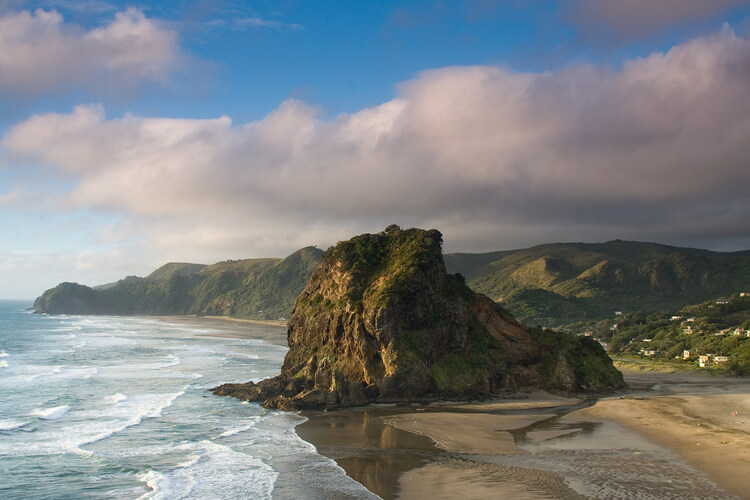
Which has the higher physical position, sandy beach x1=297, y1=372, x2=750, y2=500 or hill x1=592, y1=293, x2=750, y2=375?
hill x1=592, y1=293, x2=750, y2=375

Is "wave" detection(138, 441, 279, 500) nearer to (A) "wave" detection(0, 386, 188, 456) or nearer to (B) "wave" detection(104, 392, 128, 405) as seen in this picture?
(A) "wave" detection(0, 386, 188, 456)

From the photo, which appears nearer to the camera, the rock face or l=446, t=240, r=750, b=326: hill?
the rock face

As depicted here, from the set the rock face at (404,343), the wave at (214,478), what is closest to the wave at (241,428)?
the wave at (214,478)

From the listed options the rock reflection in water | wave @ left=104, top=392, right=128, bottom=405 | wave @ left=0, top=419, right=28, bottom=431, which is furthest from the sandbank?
wave @ left=0, top=419, right=28, bottom=431

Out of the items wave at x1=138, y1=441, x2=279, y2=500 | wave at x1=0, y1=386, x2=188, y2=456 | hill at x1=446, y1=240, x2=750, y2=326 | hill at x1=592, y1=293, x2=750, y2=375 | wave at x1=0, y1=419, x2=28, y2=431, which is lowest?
wave at x1=0, y1=386, x2=188, y2=456

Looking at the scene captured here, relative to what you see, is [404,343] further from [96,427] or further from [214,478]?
[96,427]

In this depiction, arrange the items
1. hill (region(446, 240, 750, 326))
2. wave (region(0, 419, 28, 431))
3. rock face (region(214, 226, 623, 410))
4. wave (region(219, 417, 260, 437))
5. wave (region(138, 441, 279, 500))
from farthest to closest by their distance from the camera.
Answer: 1. hill (region(446, 240, 750, 326))
2. rock face (region(214, 226, 623, 410))
3. wave (region(0, 419, 28, 431))
4. wave (region(219, 417, 260, 437))
5. wave (region(138, 441, 279, 500))
